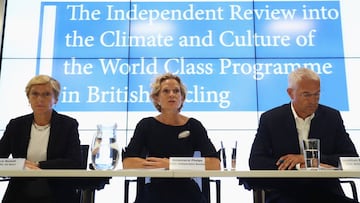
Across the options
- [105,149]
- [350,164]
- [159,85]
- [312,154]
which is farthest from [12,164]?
[350,164]

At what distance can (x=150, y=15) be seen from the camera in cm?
434

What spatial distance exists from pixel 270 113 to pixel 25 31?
300 centimetres

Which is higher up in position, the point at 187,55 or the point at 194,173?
the point at 187,55

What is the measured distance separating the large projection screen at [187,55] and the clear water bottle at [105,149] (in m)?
2.28

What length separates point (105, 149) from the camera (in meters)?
1.73

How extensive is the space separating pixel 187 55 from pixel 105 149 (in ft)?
8.56

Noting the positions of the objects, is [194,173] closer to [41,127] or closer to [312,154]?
[312,154]

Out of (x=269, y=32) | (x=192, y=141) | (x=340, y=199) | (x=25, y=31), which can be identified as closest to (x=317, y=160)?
(x=340, y=199)

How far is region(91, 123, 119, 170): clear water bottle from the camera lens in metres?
1.69

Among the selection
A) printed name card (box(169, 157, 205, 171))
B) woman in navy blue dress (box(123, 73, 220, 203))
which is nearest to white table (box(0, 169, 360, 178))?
printed name card (box(169, 157, 205, 171))

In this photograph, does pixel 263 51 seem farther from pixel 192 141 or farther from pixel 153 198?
pixel 153 198

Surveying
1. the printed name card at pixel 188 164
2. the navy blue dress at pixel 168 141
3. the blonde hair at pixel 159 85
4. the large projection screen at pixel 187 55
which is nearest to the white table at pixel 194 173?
the printed name card at pixel 188 164

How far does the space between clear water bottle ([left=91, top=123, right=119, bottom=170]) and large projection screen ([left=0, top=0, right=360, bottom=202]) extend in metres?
2.28

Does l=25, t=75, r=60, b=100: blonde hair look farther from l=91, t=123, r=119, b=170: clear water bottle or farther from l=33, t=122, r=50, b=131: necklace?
l=91, t=123, r=119, b=170: clear water bottle
